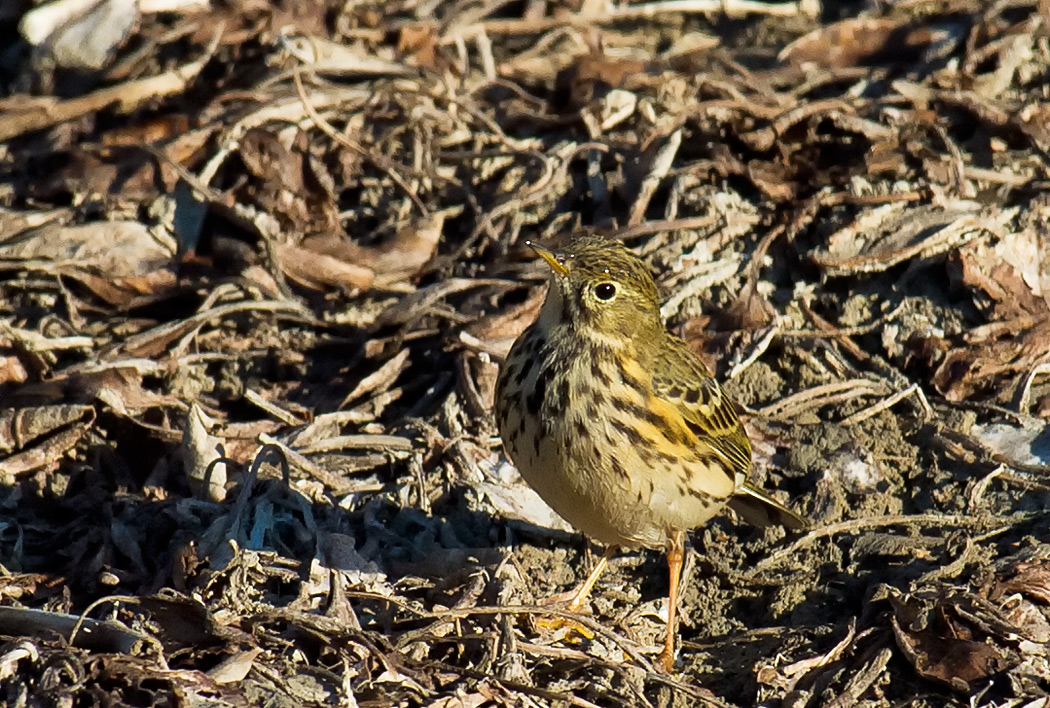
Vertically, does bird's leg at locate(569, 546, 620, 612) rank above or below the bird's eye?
below

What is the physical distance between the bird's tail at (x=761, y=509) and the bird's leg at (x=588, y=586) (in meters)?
0.66

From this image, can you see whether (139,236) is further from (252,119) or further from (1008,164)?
(1008,164)

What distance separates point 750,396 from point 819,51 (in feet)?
10.9

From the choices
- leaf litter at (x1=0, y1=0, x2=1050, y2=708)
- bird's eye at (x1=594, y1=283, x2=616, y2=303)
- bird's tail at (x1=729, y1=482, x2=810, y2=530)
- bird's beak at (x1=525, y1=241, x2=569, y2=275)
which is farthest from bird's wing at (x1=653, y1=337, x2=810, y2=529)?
bird's beak at (x1=525, y1=241, x2=569, y2=275)

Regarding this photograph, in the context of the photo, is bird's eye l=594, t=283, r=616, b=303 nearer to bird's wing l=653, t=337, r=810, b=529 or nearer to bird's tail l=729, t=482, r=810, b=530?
bird's wing l=653, t=337, r=810, b=529

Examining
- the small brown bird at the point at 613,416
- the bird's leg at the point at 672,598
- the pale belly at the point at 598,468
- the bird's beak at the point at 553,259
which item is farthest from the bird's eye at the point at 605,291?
the bird's leg at the point at 672,598

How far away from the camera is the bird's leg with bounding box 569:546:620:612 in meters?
6.34

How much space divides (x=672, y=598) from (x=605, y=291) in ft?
4.64

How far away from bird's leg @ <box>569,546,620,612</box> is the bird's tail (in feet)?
2.17

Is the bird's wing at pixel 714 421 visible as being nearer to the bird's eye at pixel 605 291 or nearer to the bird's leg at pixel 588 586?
the bird's eye at pixel 605 291

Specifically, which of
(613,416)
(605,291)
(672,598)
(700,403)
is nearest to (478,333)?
(605,291)

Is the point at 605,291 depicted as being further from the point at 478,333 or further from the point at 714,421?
the point at 478,333

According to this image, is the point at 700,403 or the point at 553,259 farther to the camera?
the point at 700,403

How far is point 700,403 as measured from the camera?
6.23m
